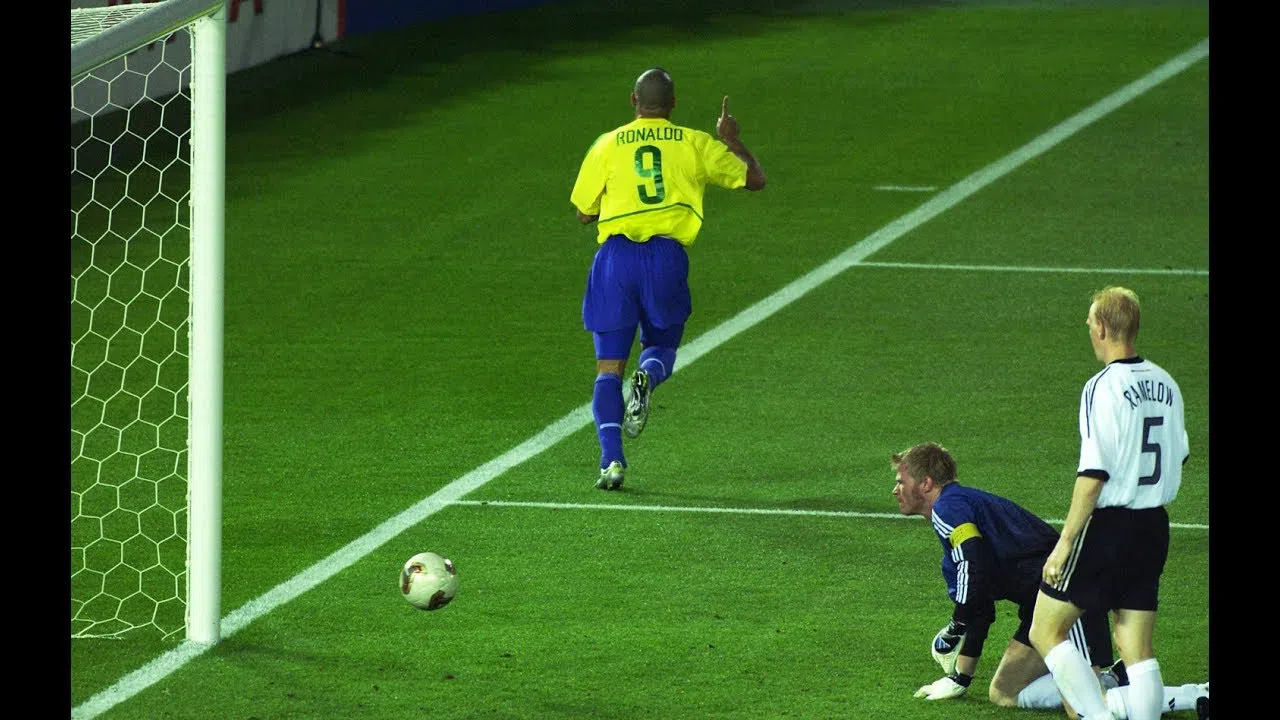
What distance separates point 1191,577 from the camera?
8.77 m

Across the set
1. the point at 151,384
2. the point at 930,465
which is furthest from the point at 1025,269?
the point at 930,465

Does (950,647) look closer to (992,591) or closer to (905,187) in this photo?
(992,591)

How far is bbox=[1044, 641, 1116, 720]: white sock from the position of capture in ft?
21.7

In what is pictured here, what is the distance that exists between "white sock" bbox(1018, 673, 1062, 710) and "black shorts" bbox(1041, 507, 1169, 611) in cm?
54

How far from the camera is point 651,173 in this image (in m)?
10.0

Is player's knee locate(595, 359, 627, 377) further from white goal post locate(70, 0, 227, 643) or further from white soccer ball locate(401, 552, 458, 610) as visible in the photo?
white soccer ball locate(401, 552, 458, 610)

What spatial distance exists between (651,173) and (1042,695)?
3.71 meters

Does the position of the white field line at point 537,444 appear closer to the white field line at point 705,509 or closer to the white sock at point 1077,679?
the white field line at point 705,509

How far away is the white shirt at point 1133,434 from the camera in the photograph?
6.40 meters

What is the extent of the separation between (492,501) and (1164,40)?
18.7 m

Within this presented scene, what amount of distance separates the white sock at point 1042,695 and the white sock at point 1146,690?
48 cm
